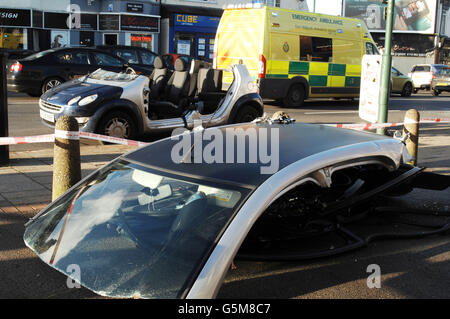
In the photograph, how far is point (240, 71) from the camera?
375 inches

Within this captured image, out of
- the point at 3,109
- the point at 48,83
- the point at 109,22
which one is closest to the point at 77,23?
the point at 109,22

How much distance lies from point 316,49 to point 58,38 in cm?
1599

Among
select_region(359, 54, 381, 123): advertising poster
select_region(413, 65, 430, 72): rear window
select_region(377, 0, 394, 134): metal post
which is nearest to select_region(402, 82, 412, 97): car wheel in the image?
select_region(413, 65, 430, 72): rear window

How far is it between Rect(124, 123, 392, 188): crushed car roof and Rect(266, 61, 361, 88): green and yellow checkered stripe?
1077 cm

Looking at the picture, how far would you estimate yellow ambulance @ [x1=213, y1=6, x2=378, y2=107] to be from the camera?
14391 millimetres

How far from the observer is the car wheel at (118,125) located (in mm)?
8258

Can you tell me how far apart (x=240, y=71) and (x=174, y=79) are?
1193mm

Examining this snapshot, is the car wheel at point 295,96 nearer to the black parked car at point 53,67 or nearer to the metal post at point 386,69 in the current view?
the black parked car at point 53,67

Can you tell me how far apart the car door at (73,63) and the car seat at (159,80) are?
18.9 ft

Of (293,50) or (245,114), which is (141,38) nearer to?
(293,50)

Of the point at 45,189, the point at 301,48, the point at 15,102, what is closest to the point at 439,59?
the point at 301,48

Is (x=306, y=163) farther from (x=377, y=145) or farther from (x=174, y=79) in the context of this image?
(x=174, y=79)

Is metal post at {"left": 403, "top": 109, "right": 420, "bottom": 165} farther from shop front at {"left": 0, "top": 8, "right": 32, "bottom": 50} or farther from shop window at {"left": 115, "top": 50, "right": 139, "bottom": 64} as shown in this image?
shop front at {"left": 0, "top": 8, "right": 32, "bottom": 50}

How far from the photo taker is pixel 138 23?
1121 inches
